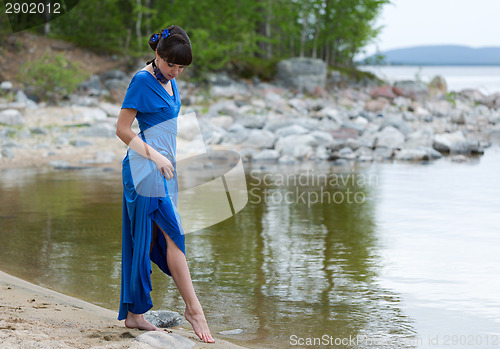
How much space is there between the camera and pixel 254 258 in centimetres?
656

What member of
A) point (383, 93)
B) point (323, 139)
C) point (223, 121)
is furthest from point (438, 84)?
point (323, 139)

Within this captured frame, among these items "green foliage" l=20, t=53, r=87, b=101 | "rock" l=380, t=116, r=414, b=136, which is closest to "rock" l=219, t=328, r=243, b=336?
"rock" l=380, t=116, r=414, b=136

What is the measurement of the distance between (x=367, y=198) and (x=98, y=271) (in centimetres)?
499

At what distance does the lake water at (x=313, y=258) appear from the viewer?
4695 mm

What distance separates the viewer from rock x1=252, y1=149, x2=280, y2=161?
49.9ft

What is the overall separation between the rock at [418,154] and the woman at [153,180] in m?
A: 11.9

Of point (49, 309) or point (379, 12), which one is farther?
point (379, 12)

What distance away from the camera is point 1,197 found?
9.89 metres

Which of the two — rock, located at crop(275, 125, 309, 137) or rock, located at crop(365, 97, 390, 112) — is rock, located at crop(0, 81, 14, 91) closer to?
rock, located at crop(275, 125, 309, 137)

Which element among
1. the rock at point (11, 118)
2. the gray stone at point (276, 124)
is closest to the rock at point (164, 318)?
the rock at point (11, 118)

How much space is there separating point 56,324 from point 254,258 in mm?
2676

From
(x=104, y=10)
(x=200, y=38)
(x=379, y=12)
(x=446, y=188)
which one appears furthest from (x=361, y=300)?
(x=379, y=12)

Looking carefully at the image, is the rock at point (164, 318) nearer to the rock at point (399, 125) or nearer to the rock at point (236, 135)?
the rock at point (236, 135)

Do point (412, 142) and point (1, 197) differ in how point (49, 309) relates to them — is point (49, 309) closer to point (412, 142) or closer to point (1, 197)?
point (1, 197)
